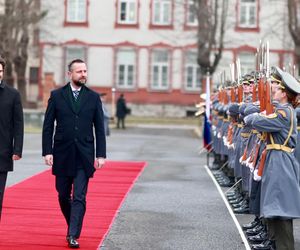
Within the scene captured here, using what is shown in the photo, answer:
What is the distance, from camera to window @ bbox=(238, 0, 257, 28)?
184 ft

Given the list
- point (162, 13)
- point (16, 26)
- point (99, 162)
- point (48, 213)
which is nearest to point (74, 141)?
point (99, 162)

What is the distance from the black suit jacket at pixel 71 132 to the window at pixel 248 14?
154ft

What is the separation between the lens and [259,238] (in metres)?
10.3

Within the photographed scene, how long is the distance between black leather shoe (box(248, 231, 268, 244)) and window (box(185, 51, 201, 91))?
151ft

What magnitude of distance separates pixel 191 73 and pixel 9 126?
47.1 m

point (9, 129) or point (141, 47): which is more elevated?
point (141, 47)

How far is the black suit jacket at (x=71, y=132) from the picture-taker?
972 cm

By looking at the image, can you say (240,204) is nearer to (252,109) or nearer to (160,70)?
(252,109)

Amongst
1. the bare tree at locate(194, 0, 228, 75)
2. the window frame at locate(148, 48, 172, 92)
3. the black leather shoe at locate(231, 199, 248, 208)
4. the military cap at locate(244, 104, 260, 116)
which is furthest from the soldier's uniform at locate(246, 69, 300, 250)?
the window frame at locate(148, 48, 172, 92)

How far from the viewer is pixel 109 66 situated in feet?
184

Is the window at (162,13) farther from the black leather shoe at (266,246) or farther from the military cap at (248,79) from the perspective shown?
the black leather shoe at (266,246)

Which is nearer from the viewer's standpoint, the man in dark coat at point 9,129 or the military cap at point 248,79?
the man in dark coat at point 9,129

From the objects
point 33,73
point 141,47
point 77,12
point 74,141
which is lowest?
point 74,141

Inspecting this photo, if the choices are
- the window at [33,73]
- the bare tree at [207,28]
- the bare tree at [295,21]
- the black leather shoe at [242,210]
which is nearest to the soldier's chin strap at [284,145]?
the black leather shoe at [242,210]
